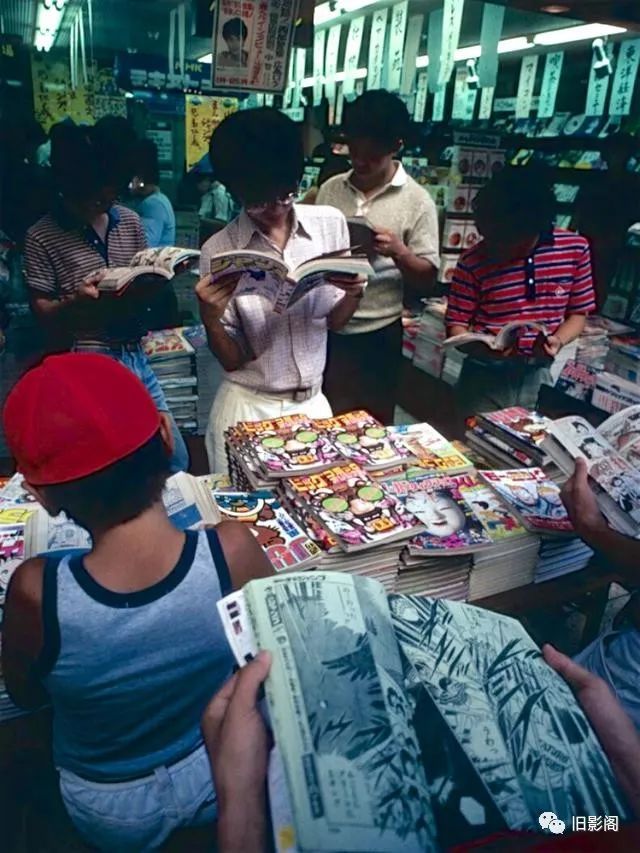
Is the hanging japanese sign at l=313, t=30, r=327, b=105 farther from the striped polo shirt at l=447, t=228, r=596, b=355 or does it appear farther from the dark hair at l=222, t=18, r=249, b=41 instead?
the striped polo shirt at l=447, t=228, r=596, b=355

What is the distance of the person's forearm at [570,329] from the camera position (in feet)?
8.00

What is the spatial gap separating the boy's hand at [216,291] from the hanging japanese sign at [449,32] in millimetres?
2796

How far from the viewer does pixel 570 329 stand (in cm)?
247

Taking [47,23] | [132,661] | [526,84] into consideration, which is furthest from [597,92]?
[132,661]

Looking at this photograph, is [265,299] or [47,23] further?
[47,23]

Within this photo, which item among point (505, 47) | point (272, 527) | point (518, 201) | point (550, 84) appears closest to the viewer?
point (272, 527)

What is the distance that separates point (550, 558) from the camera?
5.36ft

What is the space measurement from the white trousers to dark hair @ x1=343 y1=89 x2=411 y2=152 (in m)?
1.12

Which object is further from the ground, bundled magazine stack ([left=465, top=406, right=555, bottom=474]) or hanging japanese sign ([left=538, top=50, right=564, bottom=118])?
hanging japanese sign ([left=538, top=50, right=564, bottom=118])

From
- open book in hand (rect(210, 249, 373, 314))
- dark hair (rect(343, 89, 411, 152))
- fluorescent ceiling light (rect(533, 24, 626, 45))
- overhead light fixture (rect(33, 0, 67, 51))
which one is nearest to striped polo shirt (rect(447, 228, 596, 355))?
dark hair (rect(343, 89, 411, 152))

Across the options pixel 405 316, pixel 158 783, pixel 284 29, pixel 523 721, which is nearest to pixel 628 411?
pixel 523 721

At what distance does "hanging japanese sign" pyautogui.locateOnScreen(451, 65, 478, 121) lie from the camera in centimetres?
621

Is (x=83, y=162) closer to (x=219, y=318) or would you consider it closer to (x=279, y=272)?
(x=219, y=318)

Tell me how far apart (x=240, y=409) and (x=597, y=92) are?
15.0ft
